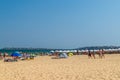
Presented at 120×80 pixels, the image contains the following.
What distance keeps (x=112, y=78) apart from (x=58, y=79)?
2.36 m

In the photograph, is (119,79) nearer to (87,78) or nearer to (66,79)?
(87,78)

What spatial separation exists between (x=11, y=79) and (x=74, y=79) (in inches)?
116

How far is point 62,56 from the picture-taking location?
3531 centimetres

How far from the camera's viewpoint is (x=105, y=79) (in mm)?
11742

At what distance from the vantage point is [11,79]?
505 inches

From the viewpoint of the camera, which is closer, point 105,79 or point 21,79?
point 105,79

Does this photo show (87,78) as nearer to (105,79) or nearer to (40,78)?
(105,79)

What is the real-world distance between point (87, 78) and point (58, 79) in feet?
4.23

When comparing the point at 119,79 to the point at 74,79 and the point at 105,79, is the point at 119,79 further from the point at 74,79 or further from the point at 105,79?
the point at 74,79

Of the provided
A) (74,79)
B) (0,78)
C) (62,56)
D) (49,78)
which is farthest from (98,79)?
(62,56)

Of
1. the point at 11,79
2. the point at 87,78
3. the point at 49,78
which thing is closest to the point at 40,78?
the point at 49,78

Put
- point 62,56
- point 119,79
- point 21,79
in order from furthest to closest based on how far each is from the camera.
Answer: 1. point 62,56
2. point 21,79
3. point 119,79

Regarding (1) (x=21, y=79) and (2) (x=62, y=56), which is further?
(2) (x=62, y=56)

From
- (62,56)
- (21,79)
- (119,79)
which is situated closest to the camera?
(119,79)
